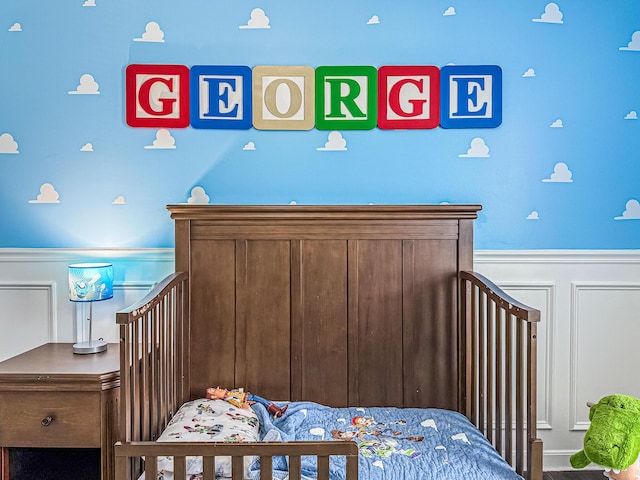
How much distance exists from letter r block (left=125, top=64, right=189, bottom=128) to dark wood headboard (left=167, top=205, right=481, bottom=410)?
49cm

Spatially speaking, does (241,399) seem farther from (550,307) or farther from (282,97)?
(550,307)

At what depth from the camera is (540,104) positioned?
2410mm

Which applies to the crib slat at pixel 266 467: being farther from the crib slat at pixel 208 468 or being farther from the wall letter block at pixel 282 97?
the wall letter block at pixel 282 97

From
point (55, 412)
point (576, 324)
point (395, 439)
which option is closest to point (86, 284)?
point (55, 412)

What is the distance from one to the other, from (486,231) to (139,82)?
5.36ft

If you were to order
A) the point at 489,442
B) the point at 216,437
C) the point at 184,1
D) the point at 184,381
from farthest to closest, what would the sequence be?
the point at 184,1 < the point at 184,381 < the point at 489,442 < the point at 216,437

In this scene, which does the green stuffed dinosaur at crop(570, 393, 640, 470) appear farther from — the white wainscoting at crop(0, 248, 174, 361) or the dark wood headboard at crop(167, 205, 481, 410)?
the white wainscoting at crop(0, 248, 174, 361)

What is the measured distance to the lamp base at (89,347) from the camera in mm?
2119

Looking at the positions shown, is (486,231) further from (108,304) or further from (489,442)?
(108,304)

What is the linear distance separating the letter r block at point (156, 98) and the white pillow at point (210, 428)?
119 centimetres

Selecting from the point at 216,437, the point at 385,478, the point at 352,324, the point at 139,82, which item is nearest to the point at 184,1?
the point at 139,82

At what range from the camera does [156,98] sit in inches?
93.2

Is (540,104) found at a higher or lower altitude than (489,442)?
higher

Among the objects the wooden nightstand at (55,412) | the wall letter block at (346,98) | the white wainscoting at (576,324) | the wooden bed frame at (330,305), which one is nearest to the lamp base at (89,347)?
the wooden bed frame at (330,305)
